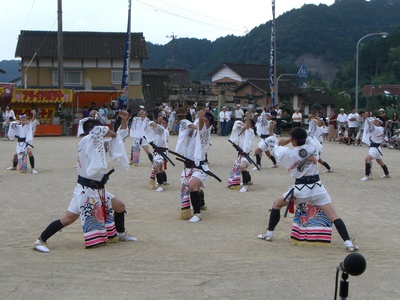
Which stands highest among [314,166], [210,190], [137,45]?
[137,45]

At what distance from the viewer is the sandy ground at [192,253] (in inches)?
251

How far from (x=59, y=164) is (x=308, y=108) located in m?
40.1

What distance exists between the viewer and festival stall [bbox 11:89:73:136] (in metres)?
32.1

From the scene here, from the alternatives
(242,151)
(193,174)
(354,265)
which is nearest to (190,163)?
(193,174)

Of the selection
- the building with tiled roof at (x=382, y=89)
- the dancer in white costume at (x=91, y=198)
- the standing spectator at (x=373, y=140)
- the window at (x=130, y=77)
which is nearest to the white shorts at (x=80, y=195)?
the dancer in white costume at (x=91, y=198)

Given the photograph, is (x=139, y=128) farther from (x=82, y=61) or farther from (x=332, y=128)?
(x=82, y=61)

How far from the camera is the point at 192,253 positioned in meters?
7.86

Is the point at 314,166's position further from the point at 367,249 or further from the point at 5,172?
the point at 5,172

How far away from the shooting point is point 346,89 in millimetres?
70625

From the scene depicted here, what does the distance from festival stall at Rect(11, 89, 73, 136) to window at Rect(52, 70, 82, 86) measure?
12594mm

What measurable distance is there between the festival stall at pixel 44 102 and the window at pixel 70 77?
41.3ft

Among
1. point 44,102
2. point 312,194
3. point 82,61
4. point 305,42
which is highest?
point 305,42

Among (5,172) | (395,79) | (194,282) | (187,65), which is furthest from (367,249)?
(187,65)

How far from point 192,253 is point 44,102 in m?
26.6
